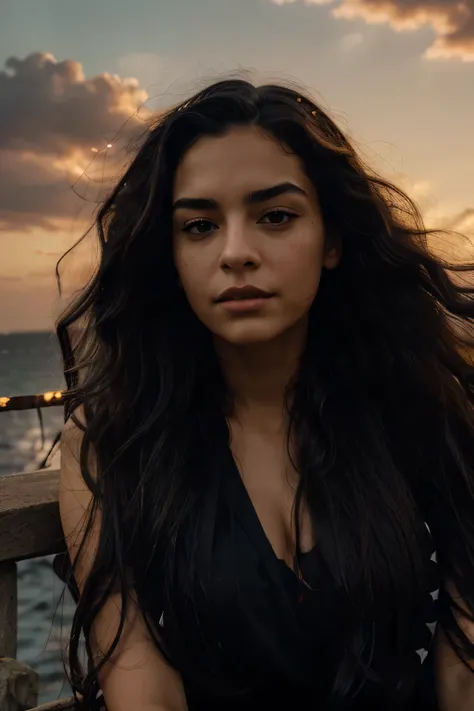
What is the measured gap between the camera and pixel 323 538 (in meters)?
1.83

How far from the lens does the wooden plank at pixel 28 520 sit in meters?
1.80

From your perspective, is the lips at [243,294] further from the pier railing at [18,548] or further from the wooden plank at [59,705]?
the wooden plank at [59,705]

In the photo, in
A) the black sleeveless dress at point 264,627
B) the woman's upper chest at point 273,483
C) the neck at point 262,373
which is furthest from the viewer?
the neck at point 262,373

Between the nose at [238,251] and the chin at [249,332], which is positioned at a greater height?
the nose at [238,251]

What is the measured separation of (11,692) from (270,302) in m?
1.09

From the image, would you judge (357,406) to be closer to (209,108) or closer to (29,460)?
(209,108)

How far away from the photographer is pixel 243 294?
5.83 feet

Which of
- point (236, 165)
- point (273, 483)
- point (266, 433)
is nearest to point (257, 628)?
point (273, 483)

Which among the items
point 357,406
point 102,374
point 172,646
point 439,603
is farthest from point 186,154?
point 439,603

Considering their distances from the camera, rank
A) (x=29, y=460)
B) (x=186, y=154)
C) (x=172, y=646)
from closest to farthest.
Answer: (x=172, y=646) → (x=186, y=154) → (x=29, y=460)

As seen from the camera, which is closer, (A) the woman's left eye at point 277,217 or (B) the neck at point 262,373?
(A) the woman's left eye at point 277,217

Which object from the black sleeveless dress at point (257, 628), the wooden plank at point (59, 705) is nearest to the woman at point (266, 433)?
the black sleeveless dress at point (257, 628)

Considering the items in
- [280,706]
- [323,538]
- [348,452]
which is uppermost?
[348,452]

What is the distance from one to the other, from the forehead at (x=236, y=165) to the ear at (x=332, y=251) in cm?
20
